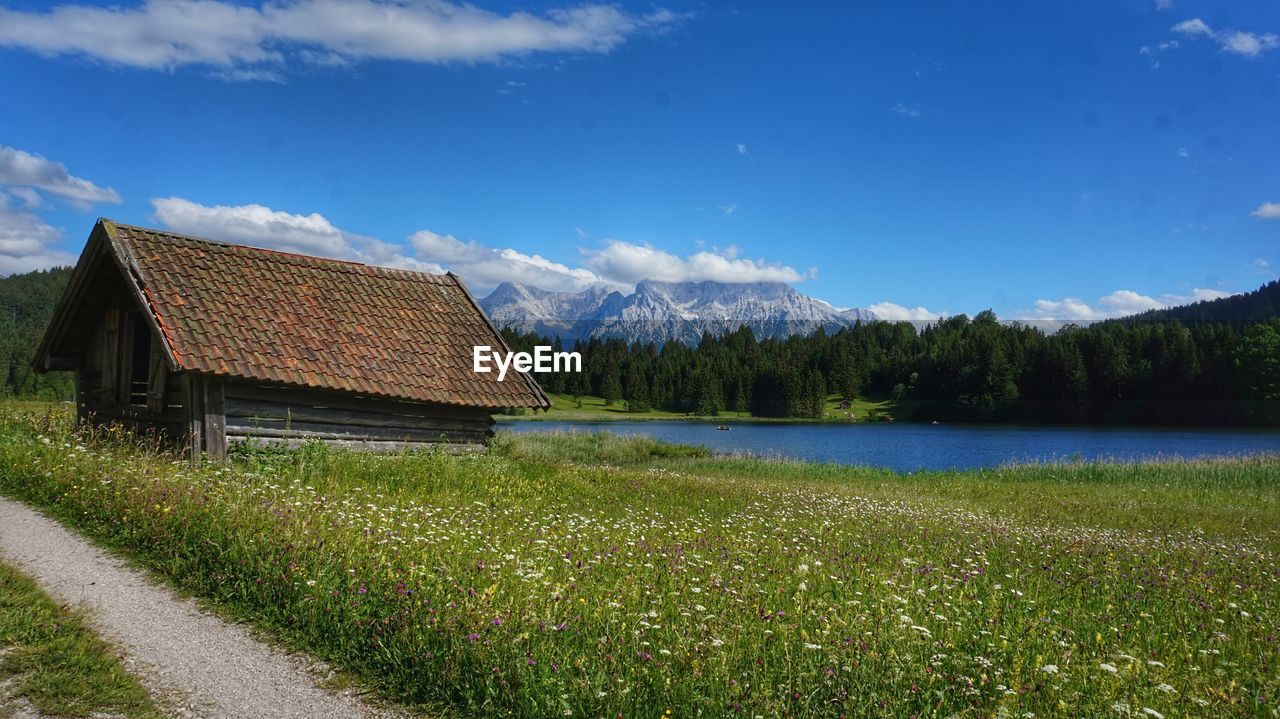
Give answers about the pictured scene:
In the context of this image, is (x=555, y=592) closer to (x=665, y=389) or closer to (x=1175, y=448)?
(x=1175, y=448)

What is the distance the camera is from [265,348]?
1669 centimetres

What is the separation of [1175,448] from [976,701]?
67.1 meters

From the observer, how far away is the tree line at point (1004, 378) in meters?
112

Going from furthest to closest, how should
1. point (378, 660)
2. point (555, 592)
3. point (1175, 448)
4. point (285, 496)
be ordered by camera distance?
1. point (1175, 448)
2. point (285, 496)
3. point (555, 592)
4. point (378, 660)

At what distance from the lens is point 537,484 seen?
53.8 feet

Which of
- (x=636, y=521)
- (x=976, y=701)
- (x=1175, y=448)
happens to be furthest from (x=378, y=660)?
(x=1175, y=448)

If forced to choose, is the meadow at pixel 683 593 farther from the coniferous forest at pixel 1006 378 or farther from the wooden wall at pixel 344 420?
the coniferous forest at pixel 1006 378

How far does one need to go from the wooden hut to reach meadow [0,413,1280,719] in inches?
83.6

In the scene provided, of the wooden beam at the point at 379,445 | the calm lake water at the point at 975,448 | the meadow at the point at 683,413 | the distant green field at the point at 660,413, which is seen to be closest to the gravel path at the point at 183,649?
the wooden beam at the point at 379,445

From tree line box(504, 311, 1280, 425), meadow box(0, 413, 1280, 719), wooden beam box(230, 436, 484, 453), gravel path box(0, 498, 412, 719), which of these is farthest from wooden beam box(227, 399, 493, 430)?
tree line box(504, 311, 1280, 425)

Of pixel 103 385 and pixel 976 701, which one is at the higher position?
pixel 103 385

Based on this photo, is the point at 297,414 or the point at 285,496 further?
the point at 297,414

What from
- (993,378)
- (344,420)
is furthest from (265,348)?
(993,378)

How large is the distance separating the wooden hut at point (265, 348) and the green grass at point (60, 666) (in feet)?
30.5
